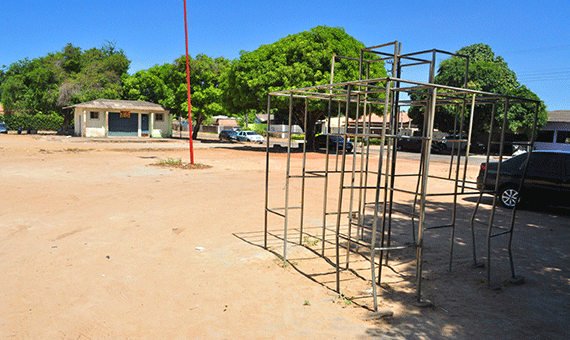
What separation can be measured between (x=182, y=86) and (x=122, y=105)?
19.8ft

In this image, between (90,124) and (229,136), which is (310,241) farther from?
(229,136)

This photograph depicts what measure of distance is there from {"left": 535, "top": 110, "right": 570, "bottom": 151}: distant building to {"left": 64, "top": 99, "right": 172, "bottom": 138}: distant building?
3706 centimetres

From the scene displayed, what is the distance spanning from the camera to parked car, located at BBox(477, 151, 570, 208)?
9.13m

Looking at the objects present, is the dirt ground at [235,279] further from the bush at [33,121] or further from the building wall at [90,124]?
the bush at [33,121]

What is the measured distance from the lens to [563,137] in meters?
38.8

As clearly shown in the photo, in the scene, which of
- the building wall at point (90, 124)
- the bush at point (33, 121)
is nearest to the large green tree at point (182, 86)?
the building wall at point (90, 124)

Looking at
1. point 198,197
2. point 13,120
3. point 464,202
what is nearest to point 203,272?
point 198,197

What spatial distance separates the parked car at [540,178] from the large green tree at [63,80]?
134 feet

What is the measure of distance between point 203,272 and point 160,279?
537 mm

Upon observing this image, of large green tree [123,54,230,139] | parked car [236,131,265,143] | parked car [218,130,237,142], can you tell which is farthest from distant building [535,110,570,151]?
large green tree [123,54,230,139]

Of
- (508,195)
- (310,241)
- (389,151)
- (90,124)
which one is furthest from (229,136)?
(389,151)

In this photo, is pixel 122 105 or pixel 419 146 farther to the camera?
pixel 122 105

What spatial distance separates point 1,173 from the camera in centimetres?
1309

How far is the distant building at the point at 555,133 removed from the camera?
38.0 m
